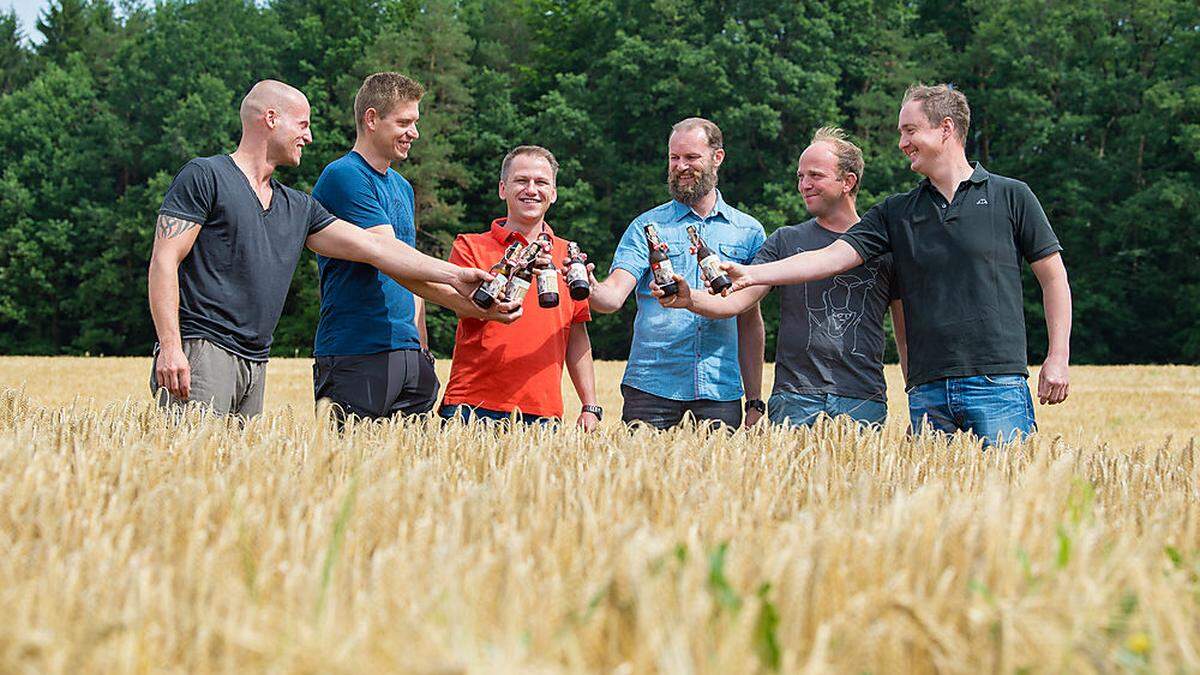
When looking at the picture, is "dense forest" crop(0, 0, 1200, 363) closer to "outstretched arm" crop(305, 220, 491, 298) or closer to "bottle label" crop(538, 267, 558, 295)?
"outstretched arm" crop(305, 220, 491, 298)

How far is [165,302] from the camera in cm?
450

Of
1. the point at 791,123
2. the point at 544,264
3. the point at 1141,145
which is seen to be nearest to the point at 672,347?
the point at 544,264

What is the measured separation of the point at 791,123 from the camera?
132 ft

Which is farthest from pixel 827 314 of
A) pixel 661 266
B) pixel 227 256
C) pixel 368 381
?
pixel 227 256

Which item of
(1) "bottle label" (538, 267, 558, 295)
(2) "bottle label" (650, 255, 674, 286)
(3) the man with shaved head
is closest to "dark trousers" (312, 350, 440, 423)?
(3) the man with shaved head

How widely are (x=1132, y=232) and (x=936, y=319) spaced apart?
126 ft

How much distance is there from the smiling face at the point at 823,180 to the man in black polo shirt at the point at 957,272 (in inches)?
17.6

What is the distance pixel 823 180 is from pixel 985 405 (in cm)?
135

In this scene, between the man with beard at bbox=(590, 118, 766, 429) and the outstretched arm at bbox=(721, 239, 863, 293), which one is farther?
the man with beard at bbox=(590, 118, 766, 429)

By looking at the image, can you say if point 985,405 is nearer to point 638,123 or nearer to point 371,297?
point 371,297

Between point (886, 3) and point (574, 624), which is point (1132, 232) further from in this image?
point (574, 624)

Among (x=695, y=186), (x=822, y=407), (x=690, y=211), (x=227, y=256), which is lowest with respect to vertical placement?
(x=822, y=407)

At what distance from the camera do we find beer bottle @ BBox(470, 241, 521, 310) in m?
4.81

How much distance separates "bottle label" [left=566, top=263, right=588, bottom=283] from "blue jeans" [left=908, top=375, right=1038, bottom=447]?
1.54m
